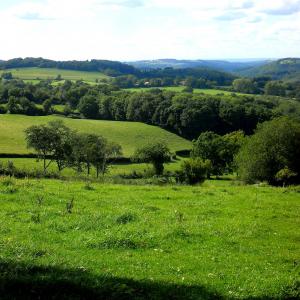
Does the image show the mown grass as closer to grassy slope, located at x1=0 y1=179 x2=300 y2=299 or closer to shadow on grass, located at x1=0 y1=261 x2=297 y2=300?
grassy slope, located at x1=0 y1=179 x2=300 y2=299

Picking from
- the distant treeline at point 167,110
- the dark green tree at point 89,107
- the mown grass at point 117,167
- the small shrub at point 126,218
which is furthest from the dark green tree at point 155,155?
the small shrub at point 126,218

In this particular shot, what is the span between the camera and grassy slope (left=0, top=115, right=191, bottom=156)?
4144 inches

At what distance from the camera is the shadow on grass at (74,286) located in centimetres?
971

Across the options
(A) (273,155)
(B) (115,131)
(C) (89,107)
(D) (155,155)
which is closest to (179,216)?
(A) (273,155)

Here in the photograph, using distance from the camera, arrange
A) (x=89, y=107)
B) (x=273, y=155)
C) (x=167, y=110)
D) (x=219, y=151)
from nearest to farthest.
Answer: (x=273, y=155) → (x=219, y=151) → (x=167, y=110) → (x=89, y=107)

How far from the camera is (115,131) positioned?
12000cm

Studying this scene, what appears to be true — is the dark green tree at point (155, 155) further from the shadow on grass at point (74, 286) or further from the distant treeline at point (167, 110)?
the shadow on grass at point (74, 286)

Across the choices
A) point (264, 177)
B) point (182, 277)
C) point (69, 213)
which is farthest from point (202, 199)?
point (264, 177)

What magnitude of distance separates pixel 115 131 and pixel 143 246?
106658 mm

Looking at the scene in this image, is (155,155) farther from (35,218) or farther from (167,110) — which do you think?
(35,218)

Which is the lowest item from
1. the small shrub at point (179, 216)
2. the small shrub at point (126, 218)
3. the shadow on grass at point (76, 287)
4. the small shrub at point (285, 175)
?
the small shrub at point (285, 175)

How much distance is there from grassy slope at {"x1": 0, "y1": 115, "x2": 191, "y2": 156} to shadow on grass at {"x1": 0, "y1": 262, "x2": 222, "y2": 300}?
292 ft

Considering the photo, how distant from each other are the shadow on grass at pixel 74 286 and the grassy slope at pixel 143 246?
24 mm

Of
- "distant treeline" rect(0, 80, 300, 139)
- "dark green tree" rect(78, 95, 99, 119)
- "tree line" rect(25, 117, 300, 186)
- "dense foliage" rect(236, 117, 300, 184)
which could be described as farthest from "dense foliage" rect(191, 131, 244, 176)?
"dark green tree" rect(78, 95, 99, 119)
